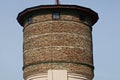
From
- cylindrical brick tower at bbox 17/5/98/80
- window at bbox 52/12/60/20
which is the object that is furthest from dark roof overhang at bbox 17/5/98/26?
window at bbox 52/12/60/20

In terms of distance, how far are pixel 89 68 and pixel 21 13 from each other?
5711mm

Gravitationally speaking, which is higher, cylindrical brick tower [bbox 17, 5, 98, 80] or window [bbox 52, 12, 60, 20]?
window [bbox 52, 12, 60, 20]

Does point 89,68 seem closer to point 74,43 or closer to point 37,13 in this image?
point 74,43

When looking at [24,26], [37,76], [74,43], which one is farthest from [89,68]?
[24,26]

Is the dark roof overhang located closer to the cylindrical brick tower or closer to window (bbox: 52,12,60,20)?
the cylindrical brick tower

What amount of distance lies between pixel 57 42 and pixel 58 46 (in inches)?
10.3

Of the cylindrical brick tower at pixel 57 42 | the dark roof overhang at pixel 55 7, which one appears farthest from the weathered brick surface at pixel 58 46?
the dark roof overhang at pixel 55 7

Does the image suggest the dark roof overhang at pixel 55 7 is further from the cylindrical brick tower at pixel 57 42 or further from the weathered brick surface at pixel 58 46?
the weathered brick surface at pixel 58 46

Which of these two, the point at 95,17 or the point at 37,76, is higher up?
the point at 95,17

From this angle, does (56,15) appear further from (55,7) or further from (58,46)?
(58,46)

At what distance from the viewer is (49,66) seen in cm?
2338

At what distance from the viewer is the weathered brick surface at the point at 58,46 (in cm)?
2344

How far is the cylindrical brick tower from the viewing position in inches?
923

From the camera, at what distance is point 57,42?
23.6 m
